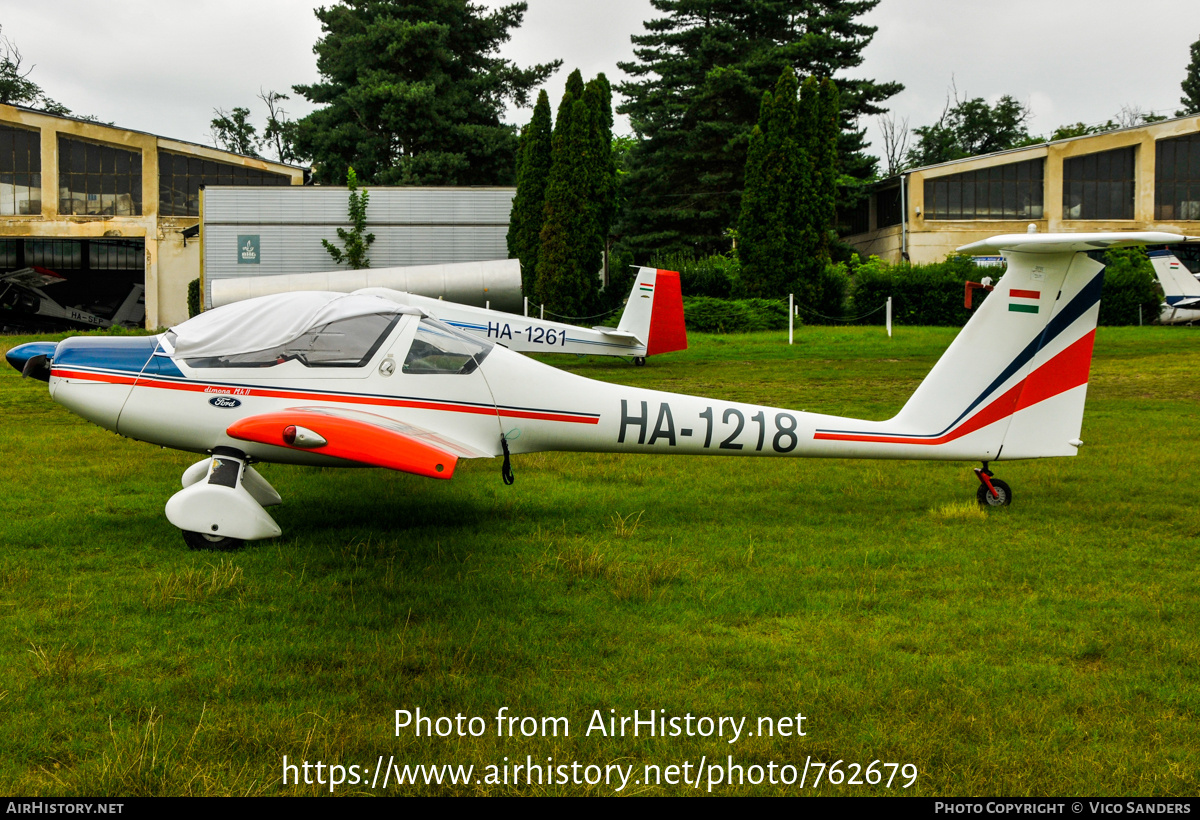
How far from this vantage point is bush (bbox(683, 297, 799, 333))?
2675 cm

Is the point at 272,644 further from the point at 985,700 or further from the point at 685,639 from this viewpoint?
the point at 985,700

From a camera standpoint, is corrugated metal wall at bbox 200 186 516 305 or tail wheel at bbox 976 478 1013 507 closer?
tail wheel at bbox 976 478 1013 507

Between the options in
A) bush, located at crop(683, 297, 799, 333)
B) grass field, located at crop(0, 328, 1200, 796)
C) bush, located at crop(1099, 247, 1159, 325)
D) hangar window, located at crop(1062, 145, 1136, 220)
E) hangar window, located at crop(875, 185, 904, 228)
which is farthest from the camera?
hangar window, located at crop(875, 185, 904, 228)

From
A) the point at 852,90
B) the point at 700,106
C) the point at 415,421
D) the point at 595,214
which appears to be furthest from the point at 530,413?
A: the point at 852,90

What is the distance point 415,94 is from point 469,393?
39684 millimetres

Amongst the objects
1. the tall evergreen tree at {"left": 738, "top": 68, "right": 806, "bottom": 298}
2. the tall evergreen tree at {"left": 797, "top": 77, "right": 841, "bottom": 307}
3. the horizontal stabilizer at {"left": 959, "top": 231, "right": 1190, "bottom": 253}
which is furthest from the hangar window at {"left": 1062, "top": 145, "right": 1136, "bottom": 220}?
the horizontal stabilizer at {"left": 959, "top": 231, "right": 1190, "bottom": 253}

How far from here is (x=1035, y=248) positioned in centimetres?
678

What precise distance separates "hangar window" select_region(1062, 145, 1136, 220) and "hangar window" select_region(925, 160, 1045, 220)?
1158 millimetres

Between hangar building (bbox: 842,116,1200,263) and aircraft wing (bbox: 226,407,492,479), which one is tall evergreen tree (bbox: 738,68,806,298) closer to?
hangar building (bbox: 842,116,1200,263)

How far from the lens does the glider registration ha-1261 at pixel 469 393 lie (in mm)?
6434

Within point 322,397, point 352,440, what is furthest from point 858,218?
point 352,440

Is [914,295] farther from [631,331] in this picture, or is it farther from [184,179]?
[184,179]

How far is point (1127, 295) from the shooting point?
95.4ft

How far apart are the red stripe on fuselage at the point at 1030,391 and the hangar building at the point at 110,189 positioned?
35.6 metres
